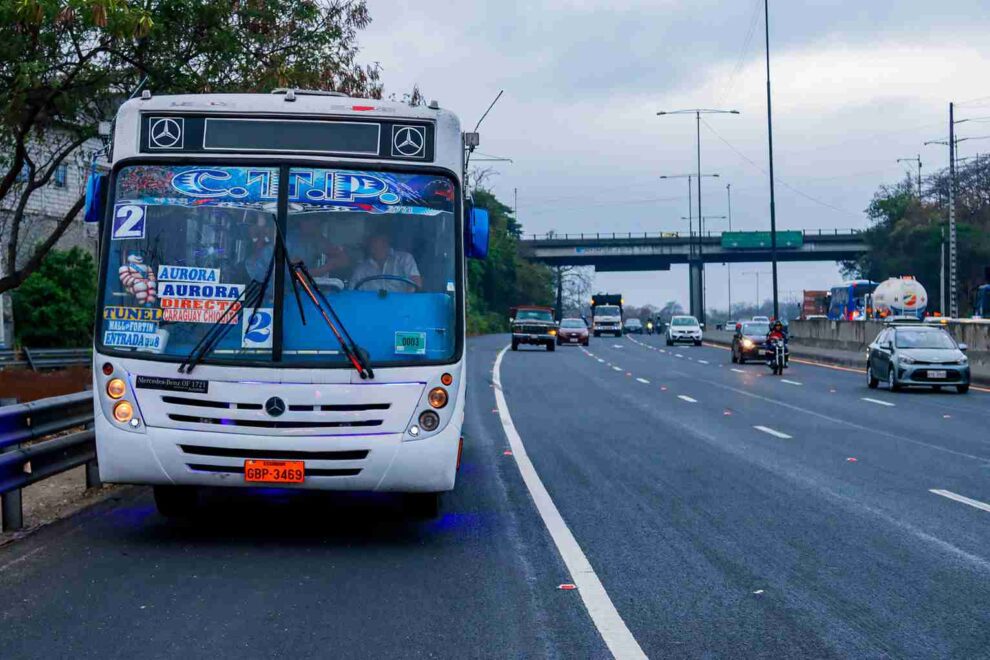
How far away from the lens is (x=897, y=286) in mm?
54812

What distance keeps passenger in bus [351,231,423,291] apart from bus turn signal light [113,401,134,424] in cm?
175

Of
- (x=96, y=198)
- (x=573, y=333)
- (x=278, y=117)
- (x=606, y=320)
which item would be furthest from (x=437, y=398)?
(x=606, y=320)

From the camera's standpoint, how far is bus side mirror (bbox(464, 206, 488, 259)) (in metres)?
9.55

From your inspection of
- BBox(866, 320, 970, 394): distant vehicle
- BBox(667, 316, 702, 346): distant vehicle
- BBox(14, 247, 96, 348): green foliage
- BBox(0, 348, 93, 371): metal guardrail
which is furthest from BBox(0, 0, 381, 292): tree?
BBox(667, 316, 702, 346): distant vehicle

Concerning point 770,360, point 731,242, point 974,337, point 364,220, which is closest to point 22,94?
point 364,220

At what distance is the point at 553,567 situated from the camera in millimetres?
8461

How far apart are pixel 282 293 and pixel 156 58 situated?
11.4 meters

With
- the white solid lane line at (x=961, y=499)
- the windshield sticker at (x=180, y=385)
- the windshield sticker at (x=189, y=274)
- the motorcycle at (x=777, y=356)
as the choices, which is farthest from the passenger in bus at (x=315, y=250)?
the motorcycle at (x=777, y=356)

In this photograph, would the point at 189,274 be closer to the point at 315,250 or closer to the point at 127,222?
the point at 127,222

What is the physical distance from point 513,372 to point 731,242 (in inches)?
3220

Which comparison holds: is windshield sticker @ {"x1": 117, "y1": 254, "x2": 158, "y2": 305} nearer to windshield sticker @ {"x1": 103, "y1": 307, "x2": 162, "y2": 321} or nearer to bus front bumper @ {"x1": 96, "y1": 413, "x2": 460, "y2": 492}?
windshield sticker @ {"x1": 103, "y1": 307, "x2": 162, "y2": 321}

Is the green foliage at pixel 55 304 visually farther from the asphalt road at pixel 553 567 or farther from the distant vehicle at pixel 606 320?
the distant vehicle at pixel 606 320

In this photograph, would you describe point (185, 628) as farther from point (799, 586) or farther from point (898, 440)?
point (898, 440)

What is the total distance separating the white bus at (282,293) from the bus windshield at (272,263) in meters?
0.01
